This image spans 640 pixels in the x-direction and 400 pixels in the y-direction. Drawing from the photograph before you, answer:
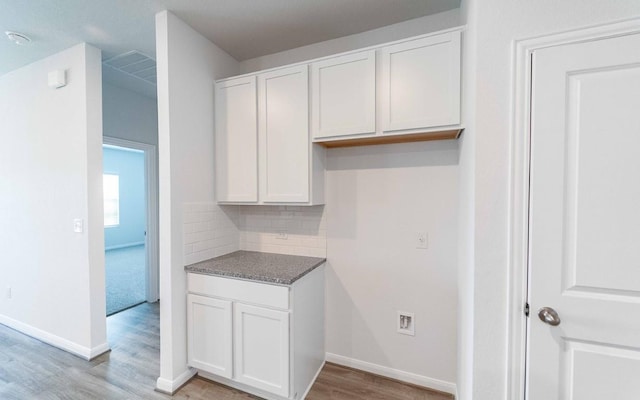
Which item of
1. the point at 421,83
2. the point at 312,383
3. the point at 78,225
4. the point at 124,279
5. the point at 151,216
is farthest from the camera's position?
the point at 124,279

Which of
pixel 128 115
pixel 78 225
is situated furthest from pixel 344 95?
pixel 128 115

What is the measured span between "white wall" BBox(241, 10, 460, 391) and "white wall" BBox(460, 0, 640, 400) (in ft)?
2.53

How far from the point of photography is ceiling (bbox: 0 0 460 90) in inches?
73.7

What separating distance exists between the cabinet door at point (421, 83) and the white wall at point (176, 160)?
146 cm

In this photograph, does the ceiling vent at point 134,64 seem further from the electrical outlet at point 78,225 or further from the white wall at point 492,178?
the white wall at point 492,178

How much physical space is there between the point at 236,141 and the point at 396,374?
2276 mm

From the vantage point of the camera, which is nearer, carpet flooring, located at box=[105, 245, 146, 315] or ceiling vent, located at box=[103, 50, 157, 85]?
ceiling vent, located at box=[103, 50, 157, 85]

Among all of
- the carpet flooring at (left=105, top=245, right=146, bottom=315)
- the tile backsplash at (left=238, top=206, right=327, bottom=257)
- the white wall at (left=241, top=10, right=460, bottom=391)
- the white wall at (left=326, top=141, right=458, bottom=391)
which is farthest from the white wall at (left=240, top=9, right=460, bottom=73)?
the carpet flooring at (left=105, top=245, right=146, bottom=315)

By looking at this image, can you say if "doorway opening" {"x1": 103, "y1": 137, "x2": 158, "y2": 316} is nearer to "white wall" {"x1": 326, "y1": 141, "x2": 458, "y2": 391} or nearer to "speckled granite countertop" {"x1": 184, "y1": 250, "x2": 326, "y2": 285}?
"speckled granite countertop" {"x1": 184, "y1": 250, "x2": 326, "y2": 285}

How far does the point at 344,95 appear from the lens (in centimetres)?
192

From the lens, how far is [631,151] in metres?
1.06

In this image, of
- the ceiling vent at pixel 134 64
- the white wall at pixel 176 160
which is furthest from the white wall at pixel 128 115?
the white wall at pixel 176 160

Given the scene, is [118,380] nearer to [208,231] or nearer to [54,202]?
[208,231]

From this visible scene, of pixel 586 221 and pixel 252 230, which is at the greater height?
pixel 586 221
